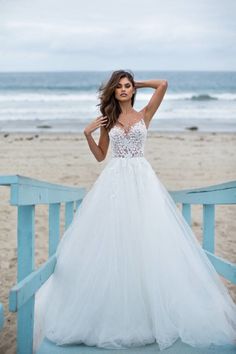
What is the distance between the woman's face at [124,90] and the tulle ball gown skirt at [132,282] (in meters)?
0.65

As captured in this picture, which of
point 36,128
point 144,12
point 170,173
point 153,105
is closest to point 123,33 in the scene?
point 144,12

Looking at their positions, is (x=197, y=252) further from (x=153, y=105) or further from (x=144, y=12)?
(x=144, y=12)

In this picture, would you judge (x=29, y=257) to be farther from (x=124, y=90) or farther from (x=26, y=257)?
(x=124, y=90)

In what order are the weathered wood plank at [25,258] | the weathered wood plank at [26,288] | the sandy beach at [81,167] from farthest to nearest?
the sandy beach at [81,167] → the weathered wood plank at [25,258] → the weathered wood plank at [26,288]

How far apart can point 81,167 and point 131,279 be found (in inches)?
369

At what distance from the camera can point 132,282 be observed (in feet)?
10.9

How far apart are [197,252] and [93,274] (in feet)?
2.05

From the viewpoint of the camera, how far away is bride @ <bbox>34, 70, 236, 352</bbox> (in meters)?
3.21

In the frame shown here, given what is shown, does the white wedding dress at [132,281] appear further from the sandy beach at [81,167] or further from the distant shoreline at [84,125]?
the distant shoreline at [84,125]

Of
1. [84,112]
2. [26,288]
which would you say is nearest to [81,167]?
[26,288]

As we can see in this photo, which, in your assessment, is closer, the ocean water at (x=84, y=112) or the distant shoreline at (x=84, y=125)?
the distant shoreline at (x=84, y=125)

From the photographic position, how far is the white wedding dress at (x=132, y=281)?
321cm

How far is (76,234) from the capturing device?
3635 mm

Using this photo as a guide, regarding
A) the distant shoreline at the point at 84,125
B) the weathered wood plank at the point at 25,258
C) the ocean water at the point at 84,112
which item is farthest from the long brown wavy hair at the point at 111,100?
the distant shoreline at the point at 84,125
